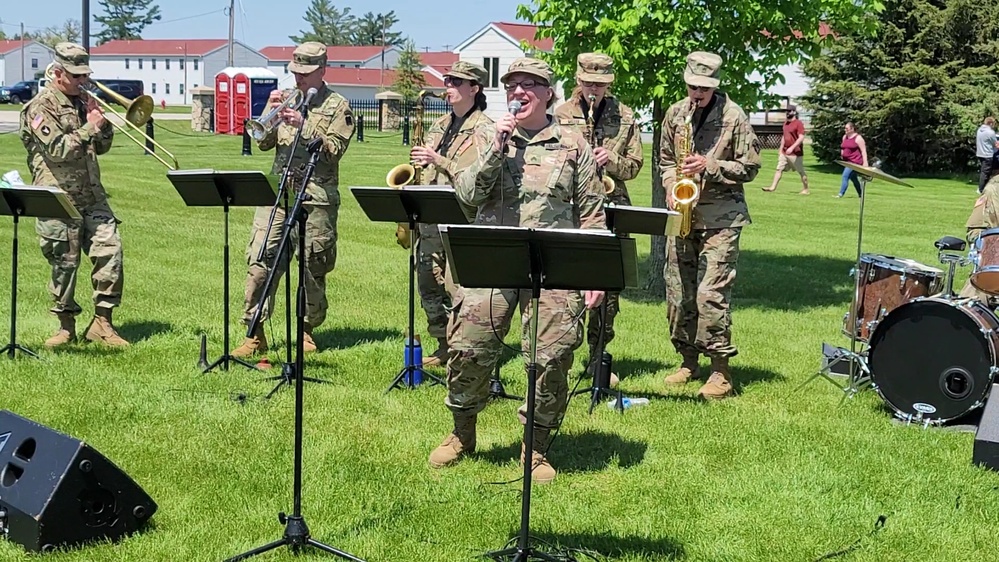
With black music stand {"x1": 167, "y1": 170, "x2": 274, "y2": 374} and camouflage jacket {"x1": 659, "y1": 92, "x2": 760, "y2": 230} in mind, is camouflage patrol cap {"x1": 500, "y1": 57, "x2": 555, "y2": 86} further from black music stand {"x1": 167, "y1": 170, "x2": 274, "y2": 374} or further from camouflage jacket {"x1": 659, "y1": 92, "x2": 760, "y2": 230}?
black music stand {"x1": 167, "y1": 170, "x2": 274, "y2": 374}

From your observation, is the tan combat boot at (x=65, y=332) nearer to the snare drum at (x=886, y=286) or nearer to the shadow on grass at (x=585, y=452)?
the shadow on grass at (x=585, y=452)

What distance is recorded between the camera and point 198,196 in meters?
7.95

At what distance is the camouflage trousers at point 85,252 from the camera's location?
8.73 meters

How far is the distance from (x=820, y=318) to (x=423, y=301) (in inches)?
195

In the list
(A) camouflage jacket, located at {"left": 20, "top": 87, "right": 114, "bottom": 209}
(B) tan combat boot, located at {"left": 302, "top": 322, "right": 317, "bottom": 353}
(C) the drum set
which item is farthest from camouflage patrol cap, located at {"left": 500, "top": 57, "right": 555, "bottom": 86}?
(A) camouflage jacket, located at {"left": 20, "top": 87, "right": 114, "bottom": 209}

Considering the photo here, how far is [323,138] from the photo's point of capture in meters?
8.27

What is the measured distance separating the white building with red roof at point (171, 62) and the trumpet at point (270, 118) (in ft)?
338

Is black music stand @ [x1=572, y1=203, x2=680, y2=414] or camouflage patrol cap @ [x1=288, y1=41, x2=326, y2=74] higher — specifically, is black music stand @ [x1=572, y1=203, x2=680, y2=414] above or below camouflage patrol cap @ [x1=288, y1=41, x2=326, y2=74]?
below

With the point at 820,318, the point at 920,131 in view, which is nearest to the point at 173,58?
the point at 920,131

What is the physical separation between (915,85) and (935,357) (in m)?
30.8

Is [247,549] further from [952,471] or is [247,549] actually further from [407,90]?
[407,90]

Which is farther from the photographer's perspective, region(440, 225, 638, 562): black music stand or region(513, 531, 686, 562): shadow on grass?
region(513, 531, 686, 562): shadow on grass

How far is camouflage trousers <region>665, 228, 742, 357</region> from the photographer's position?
7770mm

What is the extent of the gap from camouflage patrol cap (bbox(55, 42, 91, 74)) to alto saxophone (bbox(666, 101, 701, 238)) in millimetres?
4772
